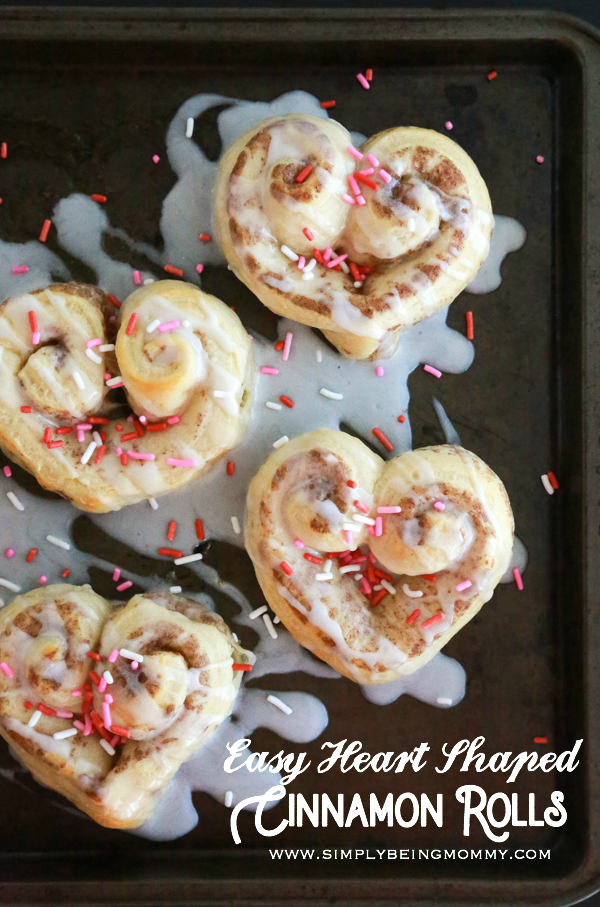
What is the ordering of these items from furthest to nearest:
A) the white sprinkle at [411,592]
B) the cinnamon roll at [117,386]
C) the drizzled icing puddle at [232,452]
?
the drizzled icing puddle at [232,452] → the white sprinkle at [411,592] → the cinnamon roll at [117,386]

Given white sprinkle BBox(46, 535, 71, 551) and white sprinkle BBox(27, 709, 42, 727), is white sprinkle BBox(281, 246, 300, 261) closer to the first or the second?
white sprinkle BBox(46, 535, 71, 551)

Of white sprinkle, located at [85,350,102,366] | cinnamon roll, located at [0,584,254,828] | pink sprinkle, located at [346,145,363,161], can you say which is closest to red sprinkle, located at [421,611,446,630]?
cinnamon roll, located at [0,584,254,828]

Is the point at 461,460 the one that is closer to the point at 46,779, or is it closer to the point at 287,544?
the point at 287,544

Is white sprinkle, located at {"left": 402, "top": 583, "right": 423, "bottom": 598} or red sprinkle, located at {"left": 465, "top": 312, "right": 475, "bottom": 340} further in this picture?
red sprinkle, located at {"left": 465, "top": 312, "right": 475, "bottom": 340}

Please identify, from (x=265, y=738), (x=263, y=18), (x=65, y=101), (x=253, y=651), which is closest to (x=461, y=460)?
(x=253, y=651)

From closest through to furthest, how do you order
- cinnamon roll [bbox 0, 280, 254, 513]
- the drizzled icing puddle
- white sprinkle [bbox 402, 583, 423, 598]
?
cinnamon roll [bbox 0, 280, 254, 513] → white sprinkle [bbox 402, 583, 423, 598] → the drizzled icing puddle

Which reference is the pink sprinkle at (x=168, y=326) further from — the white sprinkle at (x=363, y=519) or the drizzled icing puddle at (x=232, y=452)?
the white sprinkle at (x=363, y=519)

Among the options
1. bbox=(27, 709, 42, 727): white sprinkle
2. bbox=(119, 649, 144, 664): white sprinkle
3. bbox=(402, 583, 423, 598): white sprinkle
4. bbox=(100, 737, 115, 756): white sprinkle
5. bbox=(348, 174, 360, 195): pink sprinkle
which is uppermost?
bbox=(348, 174, 360, 195): pink sprinkle

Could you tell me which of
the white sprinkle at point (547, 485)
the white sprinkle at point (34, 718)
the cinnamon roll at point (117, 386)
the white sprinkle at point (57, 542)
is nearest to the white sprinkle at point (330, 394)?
the cinnamon roll at point (117, 386)
